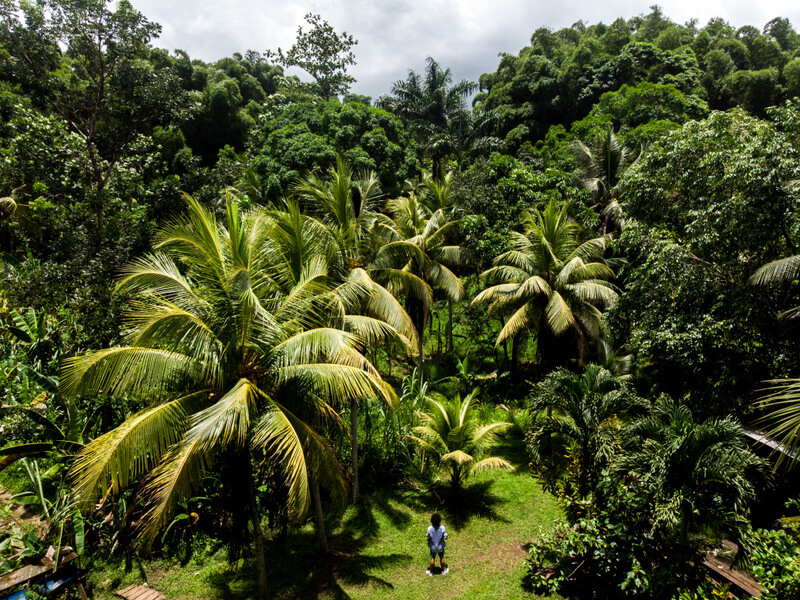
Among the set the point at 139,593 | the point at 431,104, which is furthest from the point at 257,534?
the point at 431,104

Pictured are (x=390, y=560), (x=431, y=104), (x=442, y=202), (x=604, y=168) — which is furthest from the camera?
(x=431, y=104)

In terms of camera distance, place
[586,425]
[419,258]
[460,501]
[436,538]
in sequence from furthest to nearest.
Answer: [419,258]
[460,501]
[436,538]
[586,425]

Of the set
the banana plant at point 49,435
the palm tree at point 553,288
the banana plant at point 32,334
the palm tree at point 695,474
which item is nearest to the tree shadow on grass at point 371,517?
the palm tree at point 695,474

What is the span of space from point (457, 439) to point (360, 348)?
12.7ft

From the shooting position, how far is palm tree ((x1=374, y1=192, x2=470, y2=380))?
10789mm

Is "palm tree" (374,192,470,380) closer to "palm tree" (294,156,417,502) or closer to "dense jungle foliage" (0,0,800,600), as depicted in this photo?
"dense jungle foliage" (0,0,800,600)

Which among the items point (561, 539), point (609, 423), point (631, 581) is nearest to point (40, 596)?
point (561, 539)

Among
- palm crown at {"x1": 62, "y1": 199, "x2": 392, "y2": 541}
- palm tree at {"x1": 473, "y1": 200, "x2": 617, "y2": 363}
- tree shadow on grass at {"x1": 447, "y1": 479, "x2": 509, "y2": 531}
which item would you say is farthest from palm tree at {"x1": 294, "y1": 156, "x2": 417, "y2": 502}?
palm tree at {"x1": 473, "y1": 200, "x2": 617, "y2": 363}

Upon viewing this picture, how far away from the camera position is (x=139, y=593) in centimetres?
699

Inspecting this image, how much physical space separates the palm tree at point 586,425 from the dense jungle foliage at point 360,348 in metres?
0.06

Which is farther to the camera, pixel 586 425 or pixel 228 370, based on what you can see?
pixel 586 425

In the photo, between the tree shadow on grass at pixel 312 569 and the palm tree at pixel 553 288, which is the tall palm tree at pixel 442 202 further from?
the tree shadow on grass at pixel 312 569

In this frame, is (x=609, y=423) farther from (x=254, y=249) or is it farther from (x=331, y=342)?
(x=254, y=249)

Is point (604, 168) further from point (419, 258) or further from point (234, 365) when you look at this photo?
point (234, 365)
